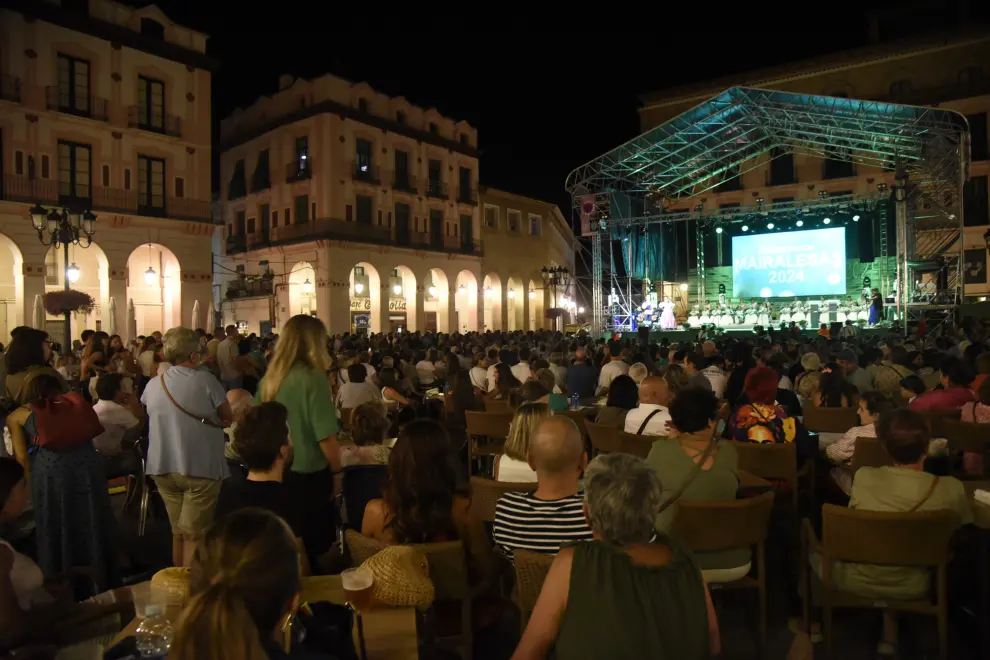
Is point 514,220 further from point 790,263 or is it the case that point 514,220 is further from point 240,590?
Result: point 240,590

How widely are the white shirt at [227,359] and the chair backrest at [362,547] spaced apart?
7.34 meters

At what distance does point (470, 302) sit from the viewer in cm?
3688

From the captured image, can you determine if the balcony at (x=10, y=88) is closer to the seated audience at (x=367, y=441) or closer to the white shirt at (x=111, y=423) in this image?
the white shirt at (x=111, y=423)

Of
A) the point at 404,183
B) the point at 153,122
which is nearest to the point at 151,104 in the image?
the point at 153,122

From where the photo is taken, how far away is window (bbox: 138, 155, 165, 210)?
78.3ft

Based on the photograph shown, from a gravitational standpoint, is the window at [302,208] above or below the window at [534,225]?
below

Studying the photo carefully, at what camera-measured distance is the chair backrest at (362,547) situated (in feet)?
9.59

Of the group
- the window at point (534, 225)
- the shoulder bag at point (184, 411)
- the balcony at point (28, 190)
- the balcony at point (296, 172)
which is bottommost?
the shoulder bag at point (184, 411)

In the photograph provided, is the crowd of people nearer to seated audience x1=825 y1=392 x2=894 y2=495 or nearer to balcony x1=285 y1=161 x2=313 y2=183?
seated audience x1=825 y1=392 x2=894 y2=495

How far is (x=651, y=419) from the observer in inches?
232

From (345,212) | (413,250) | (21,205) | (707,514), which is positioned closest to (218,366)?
(707,514)

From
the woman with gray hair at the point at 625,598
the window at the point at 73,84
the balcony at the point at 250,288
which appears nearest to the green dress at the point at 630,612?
the woman with gray hair at the point at 625,598

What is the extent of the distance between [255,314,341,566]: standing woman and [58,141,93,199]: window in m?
21.8

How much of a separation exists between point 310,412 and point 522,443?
133 centimetres
